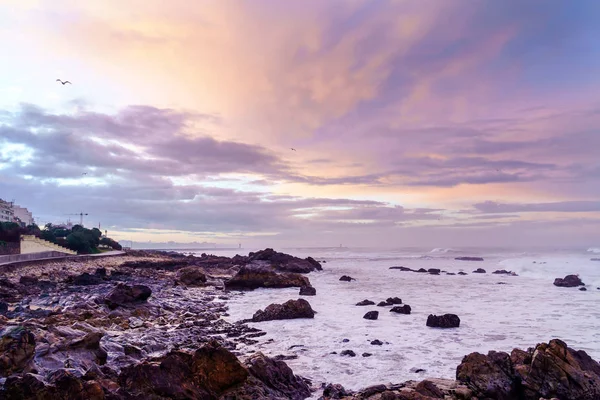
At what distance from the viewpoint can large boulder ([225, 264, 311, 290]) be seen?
3188 centimetres

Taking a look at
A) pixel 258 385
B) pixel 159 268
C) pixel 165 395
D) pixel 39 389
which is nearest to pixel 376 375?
pixel 258 385

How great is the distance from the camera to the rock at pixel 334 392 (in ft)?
27.7

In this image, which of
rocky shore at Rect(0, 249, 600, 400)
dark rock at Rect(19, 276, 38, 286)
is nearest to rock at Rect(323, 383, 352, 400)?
rocky shore at Rect(0, 249, 600, 400)

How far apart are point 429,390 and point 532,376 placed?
2230 mm

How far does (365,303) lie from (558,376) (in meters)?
14.7

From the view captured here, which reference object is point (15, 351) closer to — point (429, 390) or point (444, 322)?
point (429, 390)

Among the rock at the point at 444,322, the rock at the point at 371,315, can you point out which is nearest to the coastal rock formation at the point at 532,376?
the rock at the point at 444,322

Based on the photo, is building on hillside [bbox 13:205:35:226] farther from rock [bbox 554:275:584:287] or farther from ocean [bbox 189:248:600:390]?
rock [bbox 554:275:584:287]

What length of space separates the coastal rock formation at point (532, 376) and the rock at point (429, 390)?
95cm

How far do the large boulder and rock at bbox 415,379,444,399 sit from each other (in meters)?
25.0

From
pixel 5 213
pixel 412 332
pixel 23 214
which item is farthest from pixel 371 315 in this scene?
pixel 23 214

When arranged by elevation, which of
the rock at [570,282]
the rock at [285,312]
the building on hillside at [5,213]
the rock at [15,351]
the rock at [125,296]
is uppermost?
the building on hillside at [5,213]

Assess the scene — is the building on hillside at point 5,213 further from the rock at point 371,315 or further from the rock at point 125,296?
the rock at point 371,315

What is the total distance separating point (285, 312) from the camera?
59.2 ft
